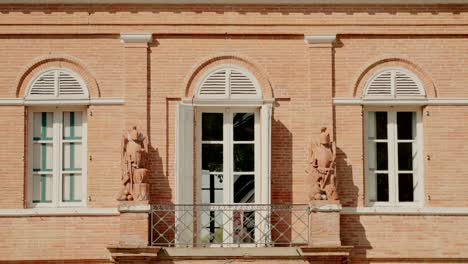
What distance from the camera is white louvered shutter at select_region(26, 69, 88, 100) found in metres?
21.2

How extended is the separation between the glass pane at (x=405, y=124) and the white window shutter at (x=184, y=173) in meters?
4.00

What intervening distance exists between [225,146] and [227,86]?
1.13 metres

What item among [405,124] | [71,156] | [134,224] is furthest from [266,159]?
[71,156]

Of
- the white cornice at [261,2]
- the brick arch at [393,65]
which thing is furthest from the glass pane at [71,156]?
the brick arch at [393,65]

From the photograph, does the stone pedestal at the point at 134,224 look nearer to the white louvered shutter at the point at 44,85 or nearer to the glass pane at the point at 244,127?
the glass pane at the point at 244,127

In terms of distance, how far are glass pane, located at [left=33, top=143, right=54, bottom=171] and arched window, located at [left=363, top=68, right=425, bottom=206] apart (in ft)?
19.6

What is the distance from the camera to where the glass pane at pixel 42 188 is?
21.4 metres

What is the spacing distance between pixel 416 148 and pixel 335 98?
1.83 meters

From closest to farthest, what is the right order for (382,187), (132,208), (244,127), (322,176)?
(132,208)
(322,176)
(244,127)
(382,187)

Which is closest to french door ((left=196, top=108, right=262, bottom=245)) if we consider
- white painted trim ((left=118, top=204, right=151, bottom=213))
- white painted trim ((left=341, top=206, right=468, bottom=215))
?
white painted trim ((left=118, top=204, right=151, bottom=213))

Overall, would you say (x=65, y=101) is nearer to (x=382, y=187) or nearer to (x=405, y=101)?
(x=382, y=187)

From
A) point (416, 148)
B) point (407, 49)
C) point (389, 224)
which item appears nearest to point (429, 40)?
point (407, 49)

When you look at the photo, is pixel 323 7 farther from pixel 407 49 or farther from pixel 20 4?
pixel 20 4

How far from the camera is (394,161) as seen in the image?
70.6 feet
